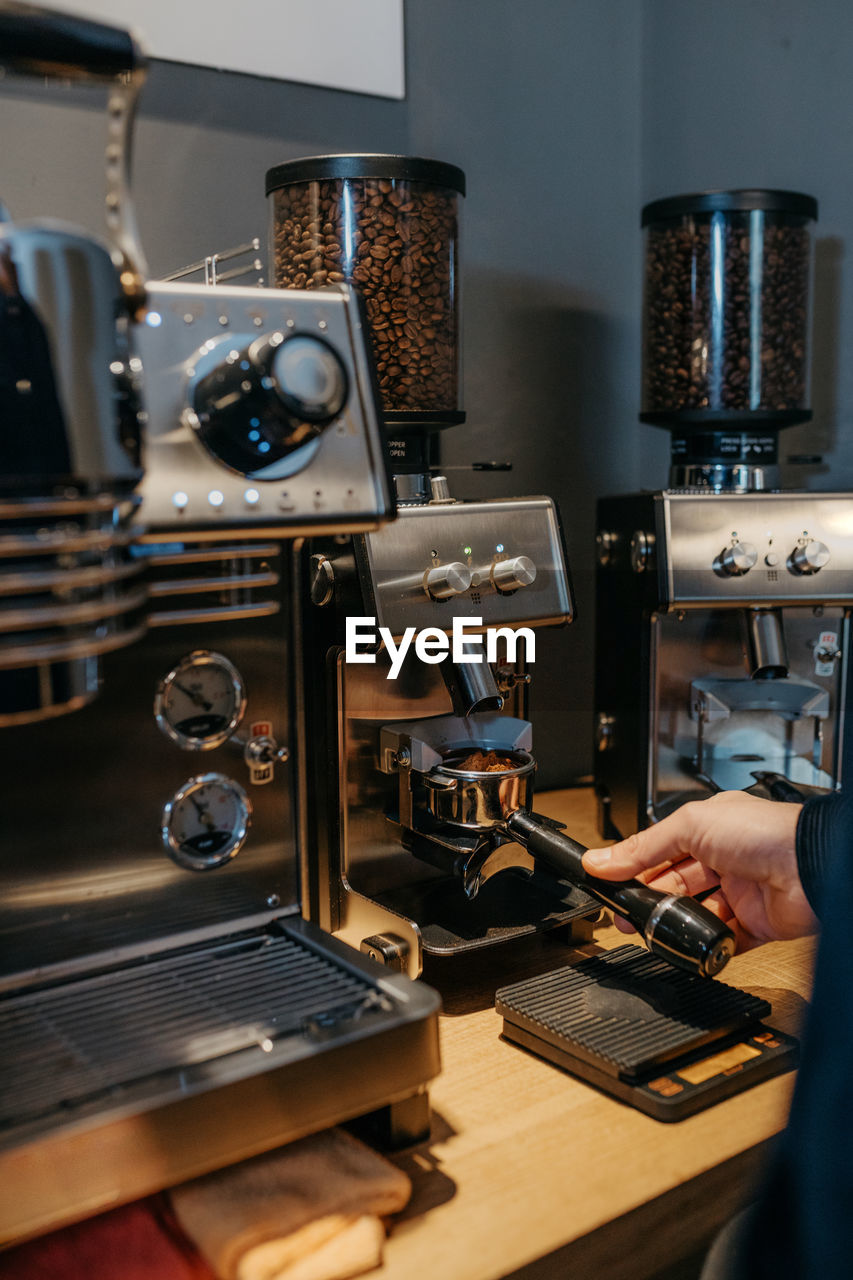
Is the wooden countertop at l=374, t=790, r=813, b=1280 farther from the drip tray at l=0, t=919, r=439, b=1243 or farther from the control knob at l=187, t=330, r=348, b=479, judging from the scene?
the control knob at l=187, t=330, r=348, b=479

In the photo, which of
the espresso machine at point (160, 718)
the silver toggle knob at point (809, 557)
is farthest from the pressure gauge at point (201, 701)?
the silver toggle knob at point (809, 557)

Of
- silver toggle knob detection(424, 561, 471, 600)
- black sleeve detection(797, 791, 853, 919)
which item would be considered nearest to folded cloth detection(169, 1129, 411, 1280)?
black sleeve detection(797, 791, 853, 919)

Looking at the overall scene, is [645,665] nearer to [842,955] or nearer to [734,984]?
[734,984]

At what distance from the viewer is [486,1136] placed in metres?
0.65

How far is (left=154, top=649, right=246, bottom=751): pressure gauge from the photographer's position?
26.3 inches

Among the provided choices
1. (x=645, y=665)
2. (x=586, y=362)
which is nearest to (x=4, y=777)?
(x=645, y=665)

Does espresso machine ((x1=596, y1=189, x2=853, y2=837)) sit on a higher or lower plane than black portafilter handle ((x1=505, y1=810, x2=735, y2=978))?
higher

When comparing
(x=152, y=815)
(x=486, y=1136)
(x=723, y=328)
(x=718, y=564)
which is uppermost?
(x=723, y=328)

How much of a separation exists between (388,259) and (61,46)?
45cm

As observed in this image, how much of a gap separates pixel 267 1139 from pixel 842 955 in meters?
0.35

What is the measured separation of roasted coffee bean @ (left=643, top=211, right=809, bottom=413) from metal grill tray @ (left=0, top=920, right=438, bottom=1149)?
2.39 feet

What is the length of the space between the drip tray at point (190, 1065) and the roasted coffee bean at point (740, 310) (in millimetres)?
736

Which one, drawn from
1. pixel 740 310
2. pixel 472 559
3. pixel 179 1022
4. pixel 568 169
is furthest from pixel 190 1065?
pixel 568 169

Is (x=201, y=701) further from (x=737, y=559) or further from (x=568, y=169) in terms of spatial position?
(x=568, y=169)
